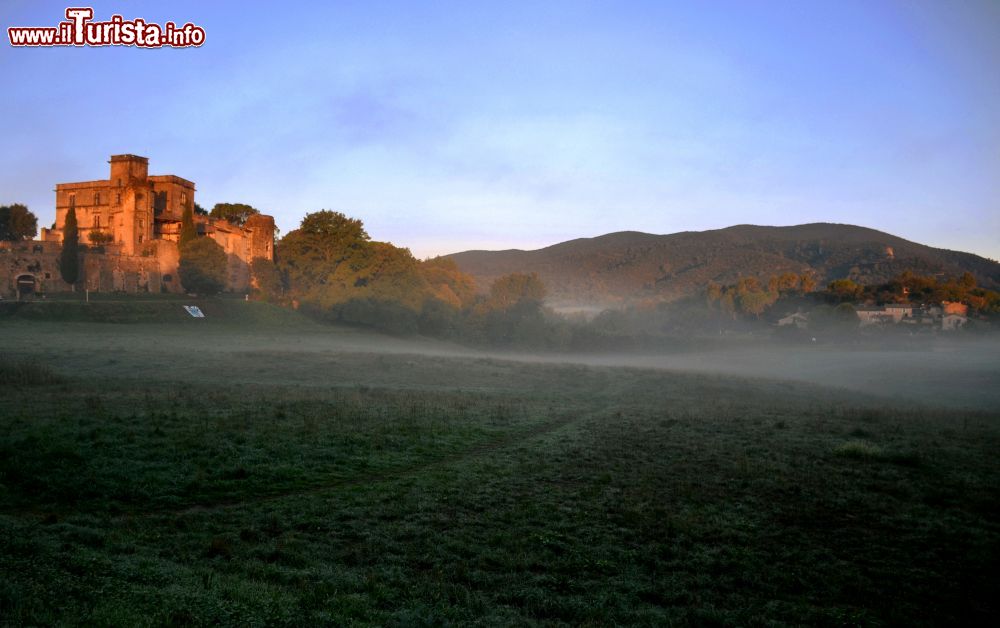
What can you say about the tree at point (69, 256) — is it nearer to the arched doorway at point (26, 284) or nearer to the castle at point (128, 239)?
the castle at point (128, 239)

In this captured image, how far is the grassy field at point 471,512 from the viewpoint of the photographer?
356 inches

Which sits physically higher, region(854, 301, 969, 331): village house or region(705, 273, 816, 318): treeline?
region(705, 273, 816, 318): treeline

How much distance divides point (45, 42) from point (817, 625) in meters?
36.7

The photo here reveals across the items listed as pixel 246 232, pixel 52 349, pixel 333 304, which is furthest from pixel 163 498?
pixel 246 232

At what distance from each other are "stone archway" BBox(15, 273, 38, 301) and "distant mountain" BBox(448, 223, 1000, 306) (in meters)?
89.8

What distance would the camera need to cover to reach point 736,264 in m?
175

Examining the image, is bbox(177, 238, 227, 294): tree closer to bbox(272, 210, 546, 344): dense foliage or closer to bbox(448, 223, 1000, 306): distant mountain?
bbox(272, 210, 546, 344): dense foliage

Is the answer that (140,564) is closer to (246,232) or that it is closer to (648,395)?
(648,395)

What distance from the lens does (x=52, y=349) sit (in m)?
40.0

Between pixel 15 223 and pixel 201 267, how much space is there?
39.4m

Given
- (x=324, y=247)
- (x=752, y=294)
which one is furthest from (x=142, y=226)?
(x=752, y=294)

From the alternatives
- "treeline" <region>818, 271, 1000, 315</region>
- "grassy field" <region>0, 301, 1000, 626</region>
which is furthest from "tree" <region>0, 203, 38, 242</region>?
"treeline" <region>818, 271, 1000, 315</region>

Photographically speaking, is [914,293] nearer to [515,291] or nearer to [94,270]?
[515,291]

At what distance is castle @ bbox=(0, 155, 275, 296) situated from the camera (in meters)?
80.9
